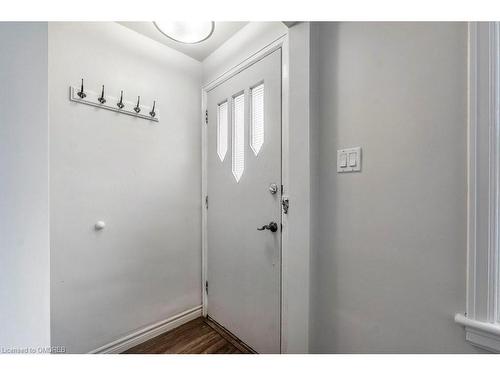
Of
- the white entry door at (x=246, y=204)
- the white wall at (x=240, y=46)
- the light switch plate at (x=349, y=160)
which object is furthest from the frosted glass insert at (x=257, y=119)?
the light switch plate at (x=349, y=160)

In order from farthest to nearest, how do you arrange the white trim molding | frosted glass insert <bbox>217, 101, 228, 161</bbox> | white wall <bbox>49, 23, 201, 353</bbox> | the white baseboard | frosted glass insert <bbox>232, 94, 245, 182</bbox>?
frosted glass insert <bbox>217, 101, 228, 161</bbox>
frosted glass insert <bbox>232, 94, 245, 182</bbox>
the white baseboard
white wall <bbox>49, 23, 201, 353</bbox>
the white trim molding

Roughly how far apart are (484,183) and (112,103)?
76.0 inches

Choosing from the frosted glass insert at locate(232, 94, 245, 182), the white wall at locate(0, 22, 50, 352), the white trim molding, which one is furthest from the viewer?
the frosted glass insert at locate(232, 94, 245, 182)

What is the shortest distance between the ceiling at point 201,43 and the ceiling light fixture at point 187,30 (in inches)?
8.9

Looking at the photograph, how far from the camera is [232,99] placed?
1.66 m

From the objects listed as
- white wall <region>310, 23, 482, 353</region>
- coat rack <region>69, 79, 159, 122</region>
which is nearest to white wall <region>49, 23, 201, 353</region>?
coat rack <region>69, 79, 159, 122</region>

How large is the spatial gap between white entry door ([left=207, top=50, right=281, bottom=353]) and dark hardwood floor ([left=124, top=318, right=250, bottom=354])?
0.07 metres

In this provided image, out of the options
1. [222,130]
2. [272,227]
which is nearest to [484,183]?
[272,227]

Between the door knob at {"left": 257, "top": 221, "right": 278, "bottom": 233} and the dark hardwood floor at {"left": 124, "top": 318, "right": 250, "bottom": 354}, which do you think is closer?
the door knob at {"left": 257, "top": 221, "right": 278, "bottom": 233}

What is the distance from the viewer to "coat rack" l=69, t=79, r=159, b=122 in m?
1.33

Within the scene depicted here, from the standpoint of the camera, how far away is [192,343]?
5.23 ft

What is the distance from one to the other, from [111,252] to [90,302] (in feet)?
1.05

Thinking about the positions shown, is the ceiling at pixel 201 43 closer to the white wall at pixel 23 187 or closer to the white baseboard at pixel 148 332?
the white wall at pixel 23 187

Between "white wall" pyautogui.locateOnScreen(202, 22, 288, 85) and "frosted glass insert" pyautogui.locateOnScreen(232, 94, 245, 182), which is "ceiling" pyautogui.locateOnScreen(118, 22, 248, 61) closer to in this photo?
"white wall" pyautogui.locateOnScreen(202, 22, 288, 85)
